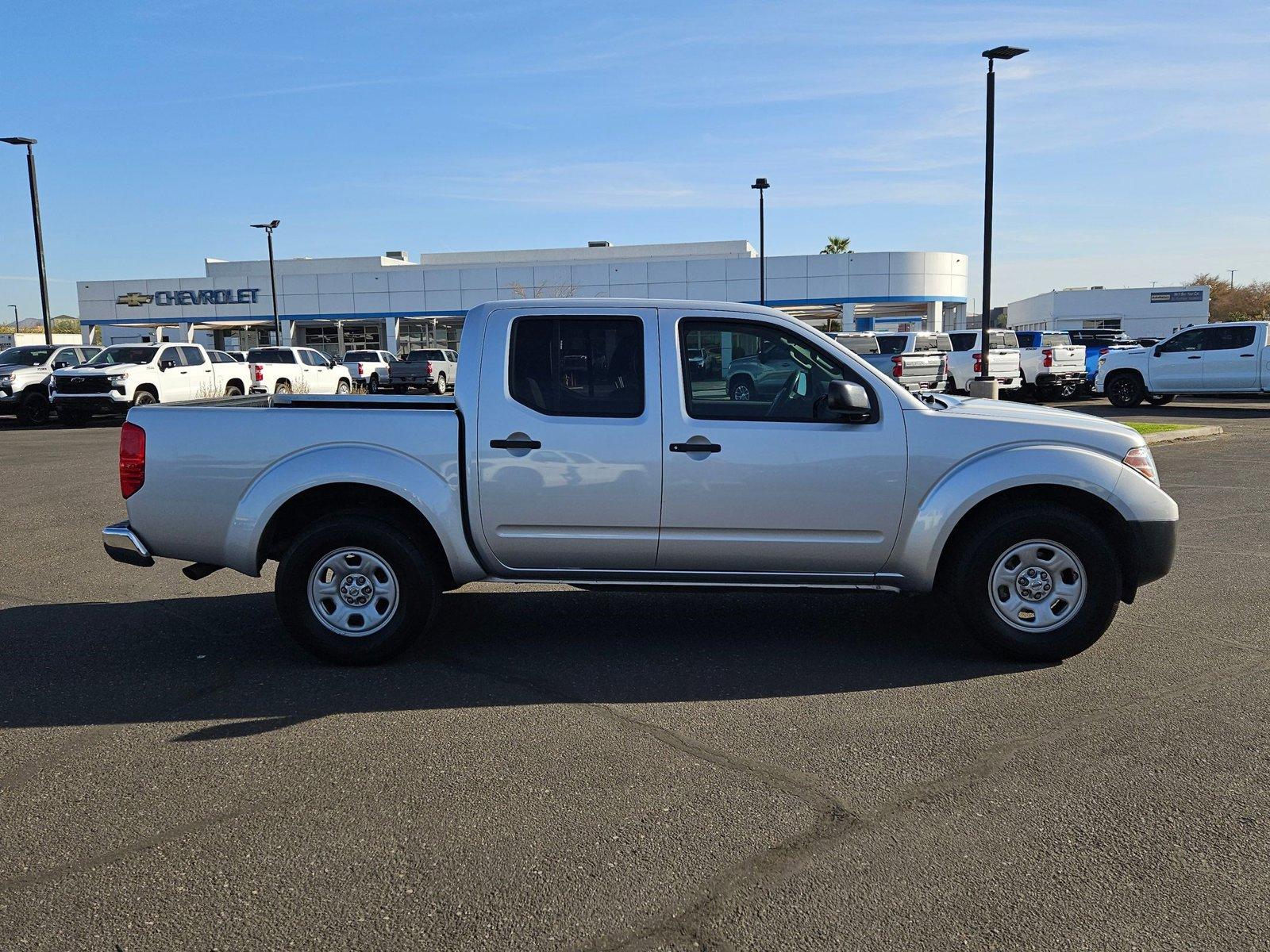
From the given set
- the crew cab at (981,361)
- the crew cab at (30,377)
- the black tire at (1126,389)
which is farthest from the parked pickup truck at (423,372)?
the black tire at (1126,389)

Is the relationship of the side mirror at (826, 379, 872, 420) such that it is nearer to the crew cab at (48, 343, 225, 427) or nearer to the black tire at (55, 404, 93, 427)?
the crew cab at (48, 343, 225, 427)

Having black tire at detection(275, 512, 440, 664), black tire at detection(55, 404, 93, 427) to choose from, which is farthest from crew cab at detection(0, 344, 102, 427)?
black tire at detection(275, 512, 440, 664)

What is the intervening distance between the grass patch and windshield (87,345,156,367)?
19807 mm

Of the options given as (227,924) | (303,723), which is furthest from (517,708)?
(227,924)

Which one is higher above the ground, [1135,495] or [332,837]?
[1135,495]

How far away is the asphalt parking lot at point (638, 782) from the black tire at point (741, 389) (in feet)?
4.69

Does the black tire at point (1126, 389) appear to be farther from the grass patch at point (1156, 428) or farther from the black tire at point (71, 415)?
the black tire at point (71, 415)

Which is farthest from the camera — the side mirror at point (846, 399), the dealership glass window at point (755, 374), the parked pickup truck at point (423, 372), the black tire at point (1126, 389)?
the parked pickup truck at point (423, 372)

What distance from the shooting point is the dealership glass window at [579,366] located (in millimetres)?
5473

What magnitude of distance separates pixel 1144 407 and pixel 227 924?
24.7 metres

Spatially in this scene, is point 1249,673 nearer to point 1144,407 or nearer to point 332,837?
point 332,837

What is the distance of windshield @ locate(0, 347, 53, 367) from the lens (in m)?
24.1

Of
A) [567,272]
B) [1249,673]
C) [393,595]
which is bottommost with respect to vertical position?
[1249,673]

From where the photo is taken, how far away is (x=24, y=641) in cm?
597
